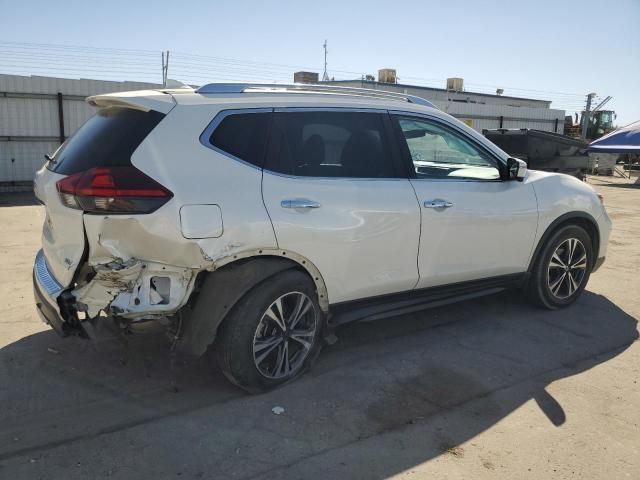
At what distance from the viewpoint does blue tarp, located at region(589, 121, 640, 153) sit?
21500 mm

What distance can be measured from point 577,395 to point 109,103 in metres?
3.57

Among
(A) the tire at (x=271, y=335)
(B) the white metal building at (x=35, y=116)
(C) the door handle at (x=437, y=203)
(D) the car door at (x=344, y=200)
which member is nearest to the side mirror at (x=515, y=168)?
(C) the door handle at (x=437, y=203)

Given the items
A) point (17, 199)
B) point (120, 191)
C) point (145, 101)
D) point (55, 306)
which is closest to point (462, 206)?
point (145, 101)

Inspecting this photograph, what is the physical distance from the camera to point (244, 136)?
3.47m

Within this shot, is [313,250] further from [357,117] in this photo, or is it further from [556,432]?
[556,432]

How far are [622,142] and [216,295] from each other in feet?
76.4

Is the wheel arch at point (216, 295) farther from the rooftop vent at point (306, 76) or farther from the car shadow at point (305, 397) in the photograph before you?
the rooftop vent at point (306, 76)

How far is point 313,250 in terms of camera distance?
3.58m

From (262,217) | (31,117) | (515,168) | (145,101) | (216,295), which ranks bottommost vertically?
(216,295)

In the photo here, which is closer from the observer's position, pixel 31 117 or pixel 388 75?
pixel 31 117

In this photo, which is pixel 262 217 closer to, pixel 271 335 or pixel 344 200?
pixel 344 200

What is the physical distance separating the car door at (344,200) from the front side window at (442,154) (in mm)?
226

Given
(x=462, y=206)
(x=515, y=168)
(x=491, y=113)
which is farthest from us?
(x=491, y=113)

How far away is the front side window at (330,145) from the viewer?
3.60 m
